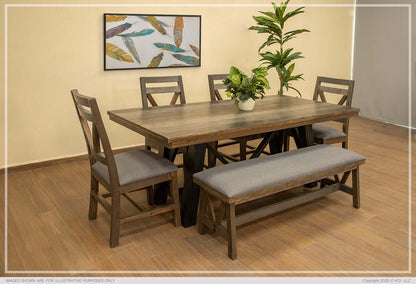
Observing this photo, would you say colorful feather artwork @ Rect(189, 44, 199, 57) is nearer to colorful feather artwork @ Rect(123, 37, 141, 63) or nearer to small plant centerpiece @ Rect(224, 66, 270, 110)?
colorful feather artwork @ Rect(123, 37, 141, 63)

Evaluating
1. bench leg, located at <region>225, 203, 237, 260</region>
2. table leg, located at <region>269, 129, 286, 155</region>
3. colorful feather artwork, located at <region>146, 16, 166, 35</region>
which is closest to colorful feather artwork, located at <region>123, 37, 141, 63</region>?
colorful feather artwork, located at <region>146, 16, 166, 35</region>

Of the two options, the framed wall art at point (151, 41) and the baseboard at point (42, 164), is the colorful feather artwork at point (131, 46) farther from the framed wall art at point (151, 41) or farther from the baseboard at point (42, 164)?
the baseboard at point (42, 164)

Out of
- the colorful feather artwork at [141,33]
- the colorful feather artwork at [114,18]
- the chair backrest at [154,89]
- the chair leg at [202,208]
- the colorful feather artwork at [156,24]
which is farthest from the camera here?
the colorful feather artwork at [156,24]

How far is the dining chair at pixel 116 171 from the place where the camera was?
242cm

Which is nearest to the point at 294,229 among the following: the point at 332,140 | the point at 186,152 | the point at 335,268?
the point at 335,268

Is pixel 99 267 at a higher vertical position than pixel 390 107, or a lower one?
lower

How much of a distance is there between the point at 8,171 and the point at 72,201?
1085mm

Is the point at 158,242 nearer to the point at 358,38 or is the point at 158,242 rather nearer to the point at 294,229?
the point at 294,229

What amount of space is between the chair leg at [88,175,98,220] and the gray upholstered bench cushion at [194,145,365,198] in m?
0.77

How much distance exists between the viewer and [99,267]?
91.8 inches

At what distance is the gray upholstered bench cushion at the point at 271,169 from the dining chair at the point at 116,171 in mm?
284

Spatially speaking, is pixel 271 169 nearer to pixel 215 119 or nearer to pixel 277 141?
pixel 215 119

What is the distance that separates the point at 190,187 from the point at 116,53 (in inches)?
81.9

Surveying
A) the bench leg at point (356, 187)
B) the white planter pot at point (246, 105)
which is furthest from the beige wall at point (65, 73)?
the bench leg at point (356, 187)
